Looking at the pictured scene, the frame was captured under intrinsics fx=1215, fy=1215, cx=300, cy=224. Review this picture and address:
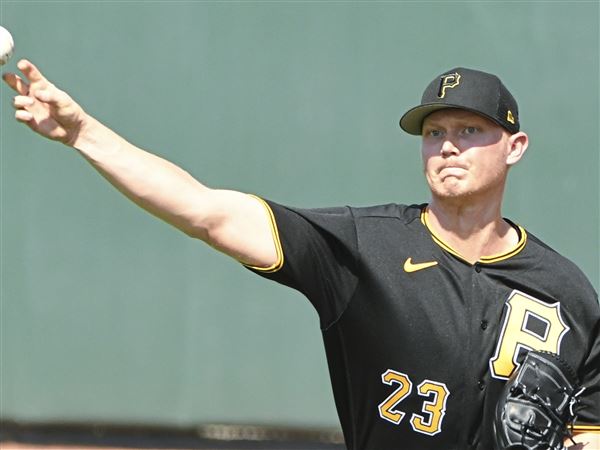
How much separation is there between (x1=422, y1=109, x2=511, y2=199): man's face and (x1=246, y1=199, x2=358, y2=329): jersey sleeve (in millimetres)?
326

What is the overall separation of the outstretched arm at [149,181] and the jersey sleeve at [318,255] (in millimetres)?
52

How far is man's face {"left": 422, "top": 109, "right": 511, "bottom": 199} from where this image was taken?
3.85 meters

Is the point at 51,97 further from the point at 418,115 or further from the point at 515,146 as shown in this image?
the point at 515,146

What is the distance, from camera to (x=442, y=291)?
381 cm

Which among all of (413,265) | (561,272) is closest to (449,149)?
(413,265)

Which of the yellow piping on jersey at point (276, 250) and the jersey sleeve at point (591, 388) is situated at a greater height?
the yellow piping on jersey at point (276, 250)

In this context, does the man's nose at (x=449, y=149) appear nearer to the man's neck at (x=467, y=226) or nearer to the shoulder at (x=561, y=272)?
the man's neck at (x=467, y=226)

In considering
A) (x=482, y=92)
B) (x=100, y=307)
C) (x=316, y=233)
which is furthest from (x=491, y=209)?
(x=100, y=307)

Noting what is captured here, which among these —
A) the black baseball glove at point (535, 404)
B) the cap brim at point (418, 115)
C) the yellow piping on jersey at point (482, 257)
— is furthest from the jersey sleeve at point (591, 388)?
the cap brim at point (418, 115)

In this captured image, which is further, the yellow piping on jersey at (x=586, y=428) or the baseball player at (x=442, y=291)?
the yellow piping on jersey at (x=586, y=428)

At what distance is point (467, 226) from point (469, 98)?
1.35ft

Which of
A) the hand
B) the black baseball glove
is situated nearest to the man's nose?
the black baseball glove

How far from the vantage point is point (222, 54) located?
23.3ft

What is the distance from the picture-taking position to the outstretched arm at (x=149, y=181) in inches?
119
